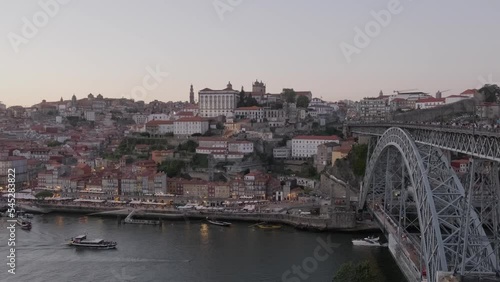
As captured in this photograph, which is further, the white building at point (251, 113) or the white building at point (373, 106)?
the white building at point (373, 106)

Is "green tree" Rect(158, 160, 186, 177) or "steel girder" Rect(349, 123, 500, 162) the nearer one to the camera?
A: "steel girder" Rect(349, 123, 500, 162)

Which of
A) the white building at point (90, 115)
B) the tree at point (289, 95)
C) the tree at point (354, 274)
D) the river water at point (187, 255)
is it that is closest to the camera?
the tree at point (354, 274)

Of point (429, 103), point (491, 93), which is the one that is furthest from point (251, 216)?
point (429, 103)

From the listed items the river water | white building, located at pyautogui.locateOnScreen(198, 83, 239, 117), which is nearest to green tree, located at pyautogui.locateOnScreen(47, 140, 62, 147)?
white building, located at pyautogui.locateOnScreen(198, 83, 239, 117)

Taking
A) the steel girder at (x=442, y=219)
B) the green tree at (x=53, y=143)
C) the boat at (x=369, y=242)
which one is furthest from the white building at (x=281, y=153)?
the steel girder at (x=442, y=219)

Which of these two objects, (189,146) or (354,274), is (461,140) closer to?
(354,274)

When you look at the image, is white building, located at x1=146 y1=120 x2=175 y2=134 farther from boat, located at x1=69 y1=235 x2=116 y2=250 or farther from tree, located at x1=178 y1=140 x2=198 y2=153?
boat, located at x1=69 y1=235 x2=116 y2=250

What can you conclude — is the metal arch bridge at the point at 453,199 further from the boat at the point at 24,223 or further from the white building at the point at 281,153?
the white building at the point at 281,153
